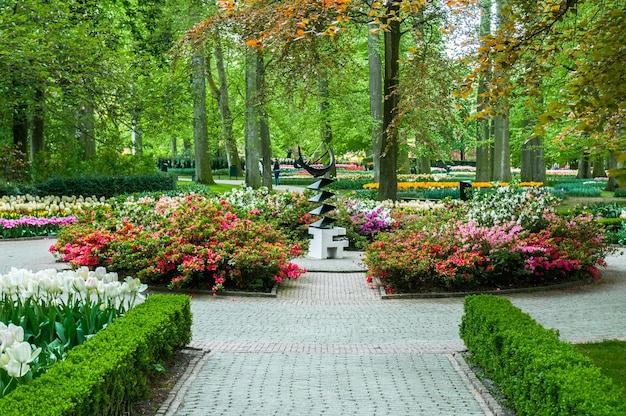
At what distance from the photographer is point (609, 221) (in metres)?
17.2

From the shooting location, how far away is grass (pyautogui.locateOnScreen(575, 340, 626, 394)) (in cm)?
581

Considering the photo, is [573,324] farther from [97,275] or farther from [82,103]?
[82,103]

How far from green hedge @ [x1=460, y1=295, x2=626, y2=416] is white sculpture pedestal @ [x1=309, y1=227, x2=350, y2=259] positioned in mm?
7822

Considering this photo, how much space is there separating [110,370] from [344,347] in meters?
3.34

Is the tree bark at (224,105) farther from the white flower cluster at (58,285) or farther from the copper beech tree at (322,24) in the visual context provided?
the white flower cluster at (58,285)

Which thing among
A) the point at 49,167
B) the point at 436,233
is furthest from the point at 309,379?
the point at 49,167

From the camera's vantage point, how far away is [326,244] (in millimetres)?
14281

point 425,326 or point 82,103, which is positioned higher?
point 82,103

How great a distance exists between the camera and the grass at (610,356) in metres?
5.81

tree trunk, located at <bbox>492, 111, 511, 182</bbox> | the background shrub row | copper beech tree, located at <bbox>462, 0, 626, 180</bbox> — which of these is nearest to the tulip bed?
the background shrub row

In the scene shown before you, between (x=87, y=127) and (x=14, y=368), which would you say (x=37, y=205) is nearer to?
(x=87, y=127)

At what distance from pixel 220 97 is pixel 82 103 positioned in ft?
42.5

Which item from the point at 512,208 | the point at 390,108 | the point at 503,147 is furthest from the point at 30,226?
the point at 503,147

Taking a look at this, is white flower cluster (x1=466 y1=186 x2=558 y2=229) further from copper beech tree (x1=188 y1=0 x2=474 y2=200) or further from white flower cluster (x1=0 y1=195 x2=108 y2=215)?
white flower cluster (x1=0 y1=195 x2=108 y2=215)
